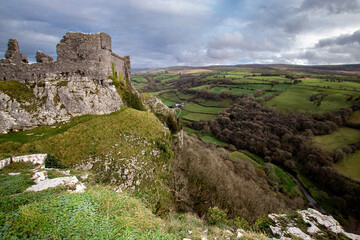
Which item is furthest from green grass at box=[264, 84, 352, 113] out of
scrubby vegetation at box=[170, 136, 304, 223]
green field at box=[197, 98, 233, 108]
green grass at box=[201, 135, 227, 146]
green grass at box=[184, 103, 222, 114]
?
scrubby vegetation at box=[170, 136, 304, 223]

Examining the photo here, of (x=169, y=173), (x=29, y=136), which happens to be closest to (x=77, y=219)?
(x=169, y=173)

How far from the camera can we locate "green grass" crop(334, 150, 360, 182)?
38.4 metres

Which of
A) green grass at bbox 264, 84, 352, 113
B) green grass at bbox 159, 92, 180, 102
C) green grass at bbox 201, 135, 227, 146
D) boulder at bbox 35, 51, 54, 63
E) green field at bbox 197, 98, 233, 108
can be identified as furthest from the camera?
green grass at bbox 159, 92, 180, 102

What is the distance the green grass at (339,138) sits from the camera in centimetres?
4778

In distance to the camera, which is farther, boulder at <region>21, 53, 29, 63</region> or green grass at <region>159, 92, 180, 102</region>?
green grass at <region>159, 92, 180, 102</region>

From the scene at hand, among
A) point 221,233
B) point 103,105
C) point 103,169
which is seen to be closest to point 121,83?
point 103,105

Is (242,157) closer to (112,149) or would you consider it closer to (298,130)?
(298,130)

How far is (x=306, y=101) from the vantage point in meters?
70.7

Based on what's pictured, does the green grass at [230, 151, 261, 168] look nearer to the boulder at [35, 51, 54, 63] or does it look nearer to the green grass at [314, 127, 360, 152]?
the green grass at [314, 127, 360, 152]

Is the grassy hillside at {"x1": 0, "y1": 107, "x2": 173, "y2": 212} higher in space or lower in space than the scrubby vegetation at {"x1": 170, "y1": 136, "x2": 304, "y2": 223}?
higher

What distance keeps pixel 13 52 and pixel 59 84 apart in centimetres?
465

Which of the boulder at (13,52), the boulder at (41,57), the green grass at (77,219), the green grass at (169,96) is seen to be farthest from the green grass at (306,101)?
the boulder at (13,52)

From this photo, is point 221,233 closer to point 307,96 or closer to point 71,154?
point 71,154

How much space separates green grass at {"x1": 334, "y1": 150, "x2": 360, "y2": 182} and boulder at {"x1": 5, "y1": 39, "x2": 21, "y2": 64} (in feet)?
217
